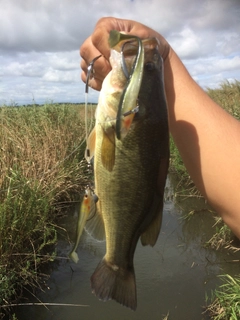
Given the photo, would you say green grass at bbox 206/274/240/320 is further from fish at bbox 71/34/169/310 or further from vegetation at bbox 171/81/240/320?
fish at bbox 71/34/169/310

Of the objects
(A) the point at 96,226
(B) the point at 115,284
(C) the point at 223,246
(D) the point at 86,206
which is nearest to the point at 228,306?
(C) the point at 223,246

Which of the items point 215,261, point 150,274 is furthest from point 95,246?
point 215,261

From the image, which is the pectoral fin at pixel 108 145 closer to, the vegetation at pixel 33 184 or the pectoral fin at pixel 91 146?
the pectoral fin at pixel 91 146

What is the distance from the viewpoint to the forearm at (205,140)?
68.0 inches

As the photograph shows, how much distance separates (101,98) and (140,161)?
1.05ft

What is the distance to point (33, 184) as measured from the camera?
6.14 metres

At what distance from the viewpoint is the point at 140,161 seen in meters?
1.49

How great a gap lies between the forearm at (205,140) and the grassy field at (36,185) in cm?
186

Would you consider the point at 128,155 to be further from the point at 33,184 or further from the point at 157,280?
the point at 33,184

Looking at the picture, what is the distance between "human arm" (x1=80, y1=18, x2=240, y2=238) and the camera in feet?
5.66

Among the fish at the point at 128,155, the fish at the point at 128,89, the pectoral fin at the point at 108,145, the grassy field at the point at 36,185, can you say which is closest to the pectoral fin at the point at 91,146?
the fish at the point at 128,155

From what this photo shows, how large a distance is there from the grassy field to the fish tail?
1.83 metres

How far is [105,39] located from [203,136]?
657mm

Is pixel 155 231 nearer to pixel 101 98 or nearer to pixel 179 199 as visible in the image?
pixel 101 98
